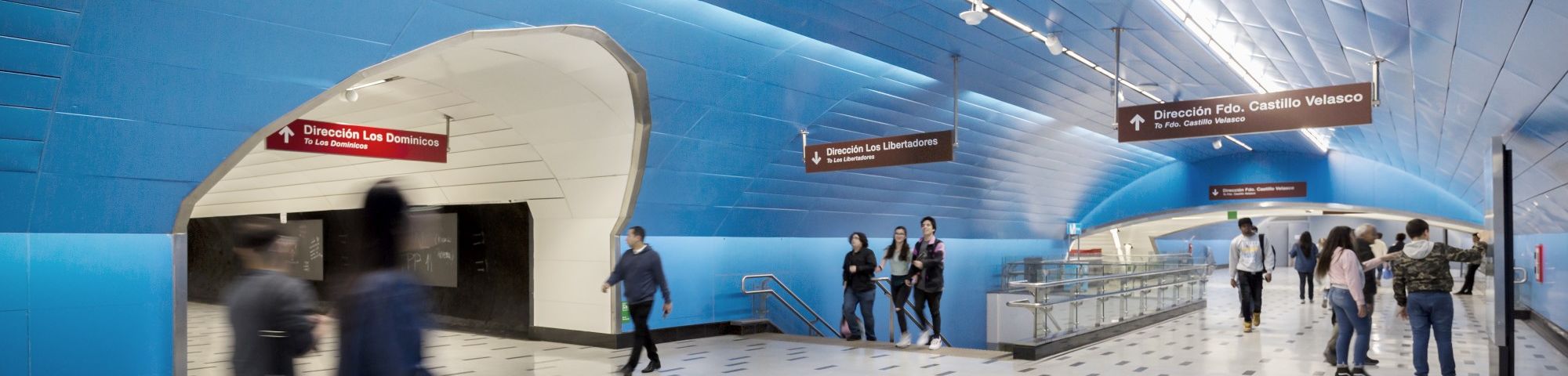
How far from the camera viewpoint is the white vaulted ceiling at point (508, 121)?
8.17m

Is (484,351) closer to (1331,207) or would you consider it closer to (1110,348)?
(1110,348)

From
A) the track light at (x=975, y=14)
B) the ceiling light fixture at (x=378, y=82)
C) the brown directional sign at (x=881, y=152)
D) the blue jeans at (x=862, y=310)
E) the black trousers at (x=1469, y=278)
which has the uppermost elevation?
the track light at (x=975, y=14)

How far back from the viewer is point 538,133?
10016 mm

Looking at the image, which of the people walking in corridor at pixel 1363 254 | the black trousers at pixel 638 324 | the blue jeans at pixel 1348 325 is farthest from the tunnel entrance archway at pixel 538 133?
the people walking in corridor at pixel 1363 254

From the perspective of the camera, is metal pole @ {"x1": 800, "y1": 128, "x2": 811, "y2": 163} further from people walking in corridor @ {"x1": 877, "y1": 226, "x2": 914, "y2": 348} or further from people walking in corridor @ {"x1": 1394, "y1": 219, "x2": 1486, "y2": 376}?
people walking in corridor @ {"x1": 1394, "y1": 219, "x2": 1486, "y2": 376}

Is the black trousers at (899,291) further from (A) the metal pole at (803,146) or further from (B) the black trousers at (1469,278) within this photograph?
(B) the black trousers at (1469,278)

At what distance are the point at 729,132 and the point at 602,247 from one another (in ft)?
6.31

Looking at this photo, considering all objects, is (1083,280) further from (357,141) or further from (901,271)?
(357,141)

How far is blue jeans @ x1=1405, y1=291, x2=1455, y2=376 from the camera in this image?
245 inches

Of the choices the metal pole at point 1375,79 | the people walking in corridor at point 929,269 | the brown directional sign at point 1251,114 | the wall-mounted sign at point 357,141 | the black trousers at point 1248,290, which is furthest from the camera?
the black trousers at point 1248,290

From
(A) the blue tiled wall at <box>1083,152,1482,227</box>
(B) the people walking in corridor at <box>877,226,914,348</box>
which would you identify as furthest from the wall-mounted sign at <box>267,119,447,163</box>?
(A) the blue tiled wall at <box>1083,152,1482,227</box>

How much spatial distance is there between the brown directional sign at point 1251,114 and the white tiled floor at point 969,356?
6.74 feet

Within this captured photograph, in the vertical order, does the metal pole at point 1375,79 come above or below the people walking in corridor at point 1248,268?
above

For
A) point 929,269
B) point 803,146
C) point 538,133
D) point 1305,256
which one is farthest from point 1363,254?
point 538,133
